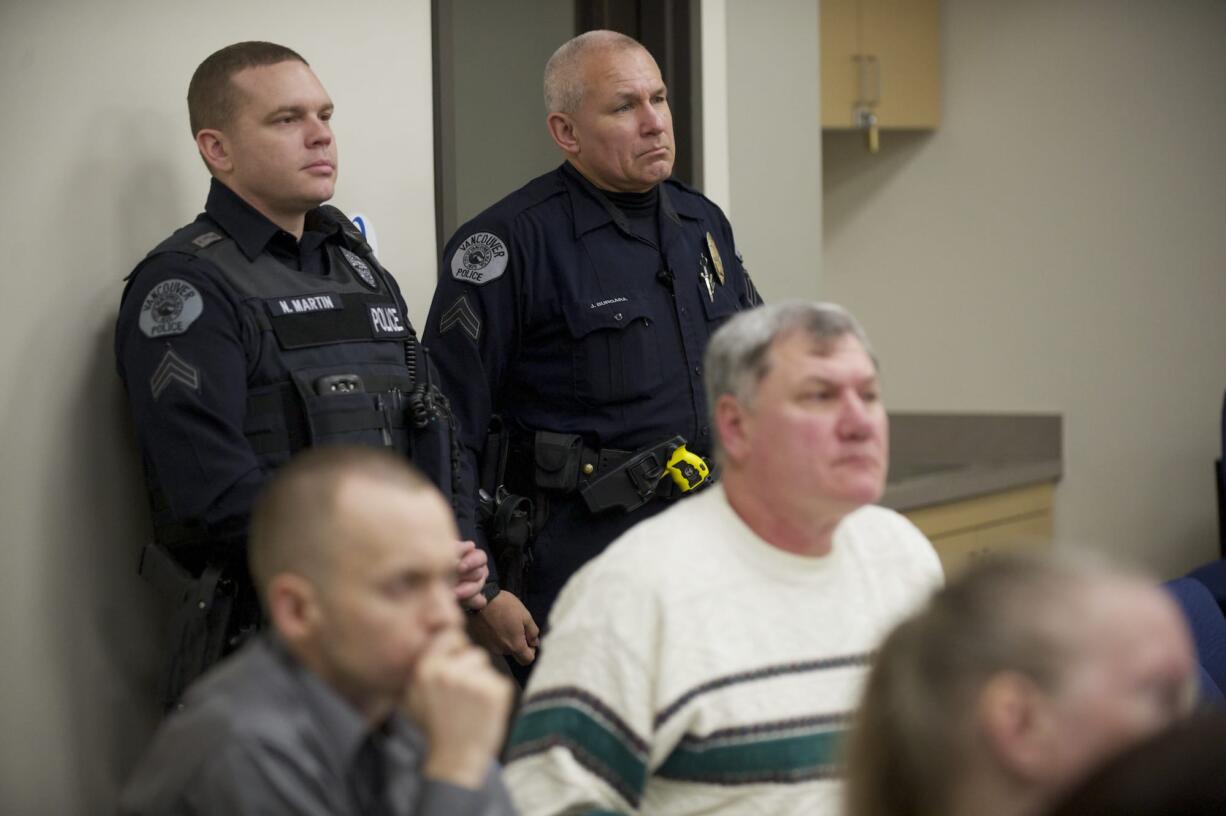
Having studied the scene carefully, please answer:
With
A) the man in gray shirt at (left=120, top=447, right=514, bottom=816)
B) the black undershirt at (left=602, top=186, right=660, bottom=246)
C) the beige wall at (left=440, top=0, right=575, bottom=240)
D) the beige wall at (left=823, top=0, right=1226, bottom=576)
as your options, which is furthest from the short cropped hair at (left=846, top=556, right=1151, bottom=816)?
the beige wall at (left=823, top=0, right=1226, bottom=576)

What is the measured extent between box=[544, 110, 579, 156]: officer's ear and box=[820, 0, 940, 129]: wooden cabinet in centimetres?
248

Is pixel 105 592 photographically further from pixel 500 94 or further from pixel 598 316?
pixel 500 94

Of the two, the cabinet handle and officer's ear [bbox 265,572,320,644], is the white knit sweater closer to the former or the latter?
officer's ear [bbox 265,572,320,644]

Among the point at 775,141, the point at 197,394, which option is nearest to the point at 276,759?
the point at 197,394

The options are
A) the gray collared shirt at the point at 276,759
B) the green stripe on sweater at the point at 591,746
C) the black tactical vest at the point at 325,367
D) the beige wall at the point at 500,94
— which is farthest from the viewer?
the beige wall at the point at 500,94

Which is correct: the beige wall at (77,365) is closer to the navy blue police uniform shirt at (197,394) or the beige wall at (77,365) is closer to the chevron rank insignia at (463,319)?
the navy blue police uniform shirt at (197,394)

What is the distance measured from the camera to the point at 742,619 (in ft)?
5.75

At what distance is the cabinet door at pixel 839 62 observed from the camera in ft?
17.7

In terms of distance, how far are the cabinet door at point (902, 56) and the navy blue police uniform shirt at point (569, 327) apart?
104 inches

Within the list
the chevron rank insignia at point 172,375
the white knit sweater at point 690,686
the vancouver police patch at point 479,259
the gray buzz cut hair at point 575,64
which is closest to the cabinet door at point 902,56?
the gray buzz cut hair at point 575,64

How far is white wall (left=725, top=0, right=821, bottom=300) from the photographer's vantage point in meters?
4.21

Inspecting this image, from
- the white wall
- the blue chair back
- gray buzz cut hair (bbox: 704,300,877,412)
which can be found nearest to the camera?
gray buzz cut hair (bbox: 704,300,877,412)

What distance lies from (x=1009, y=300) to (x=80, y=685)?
384 cm

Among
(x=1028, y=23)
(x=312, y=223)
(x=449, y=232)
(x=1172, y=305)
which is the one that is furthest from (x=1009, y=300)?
A: (x=312, y=223)
